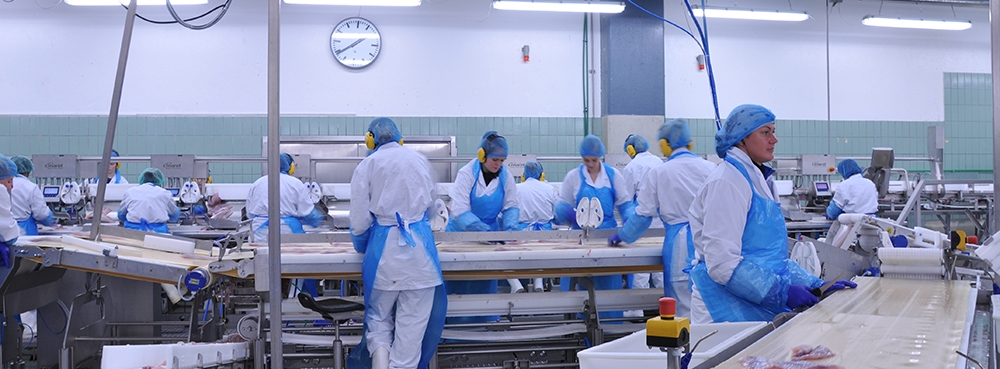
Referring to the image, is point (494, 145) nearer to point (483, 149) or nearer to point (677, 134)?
point (483, 149)

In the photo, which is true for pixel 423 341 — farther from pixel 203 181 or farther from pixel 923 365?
pixel 203 181

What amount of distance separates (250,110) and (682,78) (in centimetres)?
544

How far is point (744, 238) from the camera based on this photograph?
2.45 metres

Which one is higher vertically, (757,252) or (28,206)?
(28,206)

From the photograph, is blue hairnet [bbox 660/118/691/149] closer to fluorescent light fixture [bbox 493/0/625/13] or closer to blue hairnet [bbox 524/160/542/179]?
blue hairnet [bbox 524/160/542/179]

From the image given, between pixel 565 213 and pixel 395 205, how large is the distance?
71.5 inches

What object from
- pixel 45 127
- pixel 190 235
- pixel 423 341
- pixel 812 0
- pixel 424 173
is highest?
pixel 812 0

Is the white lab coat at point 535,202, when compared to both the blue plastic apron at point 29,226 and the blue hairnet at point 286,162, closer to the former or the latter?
the blue hairnet at point 286,162

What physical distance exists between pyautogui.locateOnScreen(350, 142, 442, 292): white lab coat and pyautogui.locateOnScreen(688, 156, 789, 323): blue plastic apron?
4.87ft

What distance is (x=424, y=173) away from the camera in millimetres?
3729

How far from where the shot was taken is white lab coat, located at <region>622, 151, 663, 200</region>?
559 centimetres

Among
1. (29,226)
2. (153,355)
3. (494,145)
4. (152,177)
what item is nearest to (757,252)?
(153,355)

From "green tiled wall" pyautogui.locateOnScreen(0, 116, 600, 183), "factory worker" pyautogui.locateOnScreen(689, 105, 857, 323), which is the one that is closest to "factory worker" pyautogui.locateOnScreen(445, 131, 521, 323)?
"factory worker" pyautogui.locateOnScreen(689, 105, 857, 323)

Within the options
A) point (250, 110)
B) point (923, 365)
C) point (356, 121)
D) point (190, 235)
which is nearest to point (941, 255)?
point (923, 365)
